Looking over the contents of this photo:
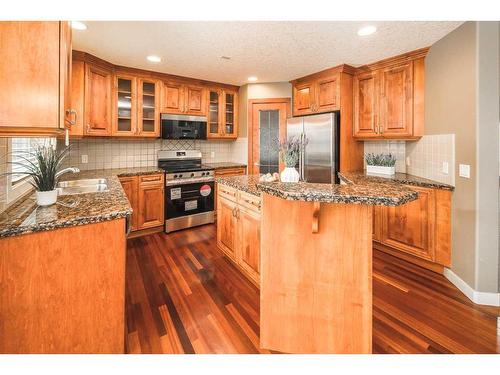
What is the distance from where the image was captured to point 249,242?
7.72 feet

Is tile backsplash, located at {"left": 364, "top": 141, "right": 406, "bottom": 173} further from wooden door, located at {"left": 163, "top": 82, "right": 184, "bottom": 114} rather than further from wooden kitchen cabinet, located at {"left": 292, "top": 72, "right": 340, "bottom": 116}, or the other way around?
wooden door, located at {"left": 163, "top": 82, "right": 184, "bottom": 114}

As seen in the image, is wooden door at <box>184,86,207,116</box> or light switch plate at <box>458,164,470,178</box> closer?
light switch plate at <box>458,164,470,178</box>

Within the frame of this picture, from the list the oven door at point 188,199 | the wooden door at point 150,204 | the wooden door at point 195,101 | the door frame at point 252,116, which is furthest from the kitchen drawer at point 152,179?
the door frame at point 252,116

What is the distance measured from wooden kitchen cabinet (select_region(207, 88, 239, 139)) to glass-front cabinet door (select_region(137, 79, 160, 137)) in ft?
2.94

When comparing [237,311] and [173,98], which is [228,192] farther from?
[173,98]

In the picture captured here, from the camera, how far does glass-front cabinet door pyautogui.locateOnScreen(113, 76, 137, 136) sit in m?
3.56

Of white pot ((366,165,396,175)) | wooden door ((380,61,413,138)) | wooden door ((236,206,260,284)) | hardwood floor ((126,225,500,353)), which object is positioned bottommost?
hardwood floor ((126,225,500,353))

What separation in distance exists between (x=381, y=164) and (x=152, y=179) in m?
3.19

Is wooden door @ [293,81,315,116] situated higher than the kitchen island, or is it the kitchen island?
wooden door @ [293,81,315,116]

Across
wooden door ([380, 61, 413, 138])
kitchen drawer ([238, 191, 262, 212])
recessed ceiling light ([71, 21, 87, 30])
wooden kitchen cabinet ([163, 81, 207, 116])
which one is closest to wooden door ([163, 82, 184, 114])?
wooden kitchen cabinet ([163, 81, 207, 116])

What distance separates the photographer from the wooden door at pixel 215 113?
174 inches

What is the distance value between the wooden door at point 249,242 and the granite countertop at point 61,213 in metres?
1.07
